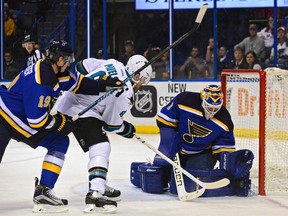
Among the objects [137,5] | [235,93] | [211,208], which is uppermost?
[137,5]

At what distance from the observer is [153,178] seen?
209 inches

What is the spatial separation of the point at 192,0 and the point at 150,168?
5.32m

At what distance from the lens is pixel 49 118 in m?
4.45

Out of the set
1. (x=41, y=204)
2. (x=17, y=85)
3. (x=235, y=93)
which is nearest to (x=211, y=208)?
(x=41, y=204)

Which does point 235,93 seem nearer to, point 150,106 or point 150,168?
point 150,106

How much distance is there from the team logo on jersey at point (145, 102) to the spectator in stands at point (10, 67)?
1.65 m

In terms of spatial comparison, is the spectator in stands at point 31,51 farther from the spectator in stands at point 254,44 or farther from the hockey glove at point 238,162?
the hockey glove at point 238,162

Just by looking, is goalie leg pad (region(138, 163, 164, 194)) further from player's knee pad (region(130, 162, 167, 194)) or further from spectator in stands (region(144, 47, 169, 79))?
spectator in stands (region(144, 47, 169, 79))

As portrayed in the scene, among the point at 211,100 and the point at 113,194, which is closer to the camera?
the point at 113,194

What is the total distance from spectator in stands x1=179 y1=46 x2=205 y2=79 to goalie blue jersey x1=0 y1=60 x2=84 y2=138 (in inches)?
212

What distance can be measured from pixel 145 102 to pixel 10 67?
1.85 meters

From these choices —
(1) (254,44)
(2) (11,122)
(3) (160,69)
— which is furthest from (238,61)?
(2) (11,122)

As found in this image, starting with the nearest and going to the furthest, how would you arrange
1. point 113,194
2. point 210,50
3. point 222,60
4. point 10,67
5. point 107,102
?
point 107,102 < point 113,194 < point 222,60 < point 210,50 < point 10,67

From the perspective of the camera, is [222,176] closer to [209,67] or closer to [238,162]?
[238,162]
